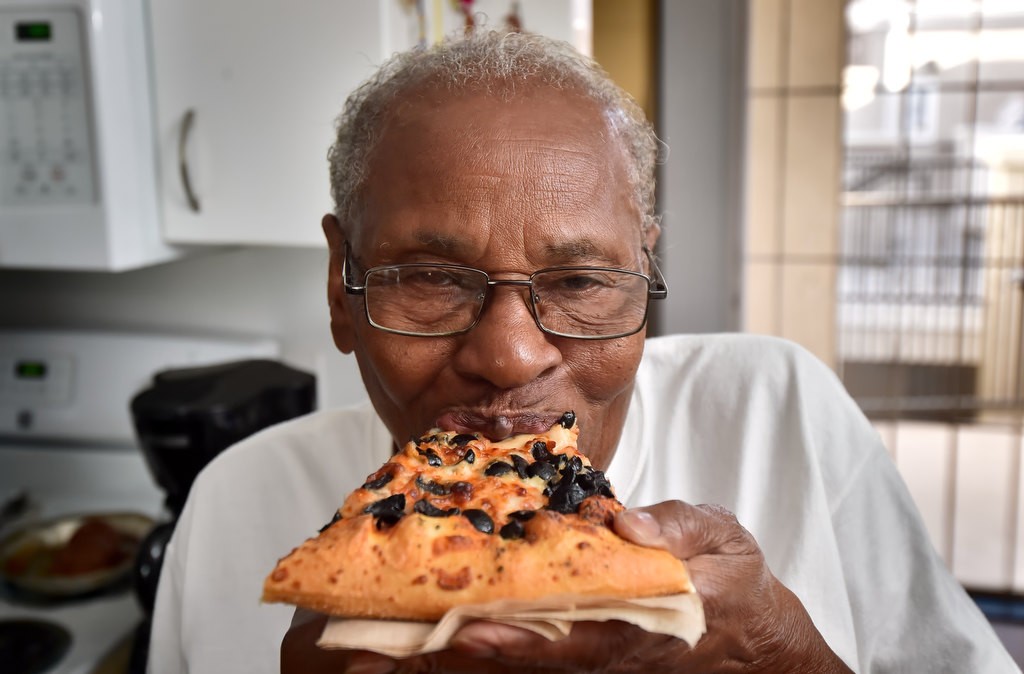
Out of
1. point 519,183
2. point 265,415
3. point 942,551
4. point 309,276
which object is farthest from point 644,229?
point 942,551

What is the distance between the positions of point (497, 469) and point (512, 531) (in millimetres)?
125

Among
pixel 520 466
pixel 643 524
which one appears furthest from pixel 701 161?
pixel 643 524

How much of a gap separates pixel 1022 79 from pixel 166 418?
240cm

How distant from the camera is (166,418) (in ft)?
6.30

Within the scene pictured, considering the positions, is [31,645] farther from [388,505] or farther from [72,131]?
[388,505]

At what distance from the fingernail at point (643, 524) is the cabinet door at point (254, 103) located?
1432 millimetres

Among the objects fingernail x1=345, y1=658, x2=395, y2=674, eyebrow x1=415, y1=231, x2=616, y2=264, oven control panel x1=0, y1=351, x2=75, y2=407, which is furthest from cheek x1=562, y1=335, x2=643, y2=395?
oven control panel x1=0, y1=351, x2=75, y2=407

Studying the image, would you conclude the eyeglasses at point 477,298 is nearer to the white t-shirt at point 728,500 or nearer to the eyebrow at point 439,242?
the eyebrow at point 439,242

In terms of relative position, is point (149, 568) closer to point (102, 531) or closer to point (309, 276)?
point (102, 531)

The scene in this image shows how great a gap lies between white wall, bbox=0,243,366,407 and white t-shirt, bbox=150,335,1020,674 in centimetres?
93

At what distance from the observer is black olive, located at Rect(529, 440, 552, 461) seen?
2.87 ft

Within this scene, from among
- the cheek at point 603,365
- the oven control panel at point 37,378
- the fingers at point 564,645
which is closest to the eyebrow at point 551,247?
the cheek at point 603,365

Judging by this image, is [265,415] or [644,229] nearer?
[644,229]

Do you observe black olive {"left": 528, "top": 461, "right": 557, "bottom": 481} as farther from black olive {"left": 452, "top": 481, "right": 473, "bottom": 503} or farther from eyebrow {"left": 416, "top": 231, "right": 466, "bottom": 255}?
eyebrow {"left": 416, "top": 231, "right": 466, "bottom": 255}
